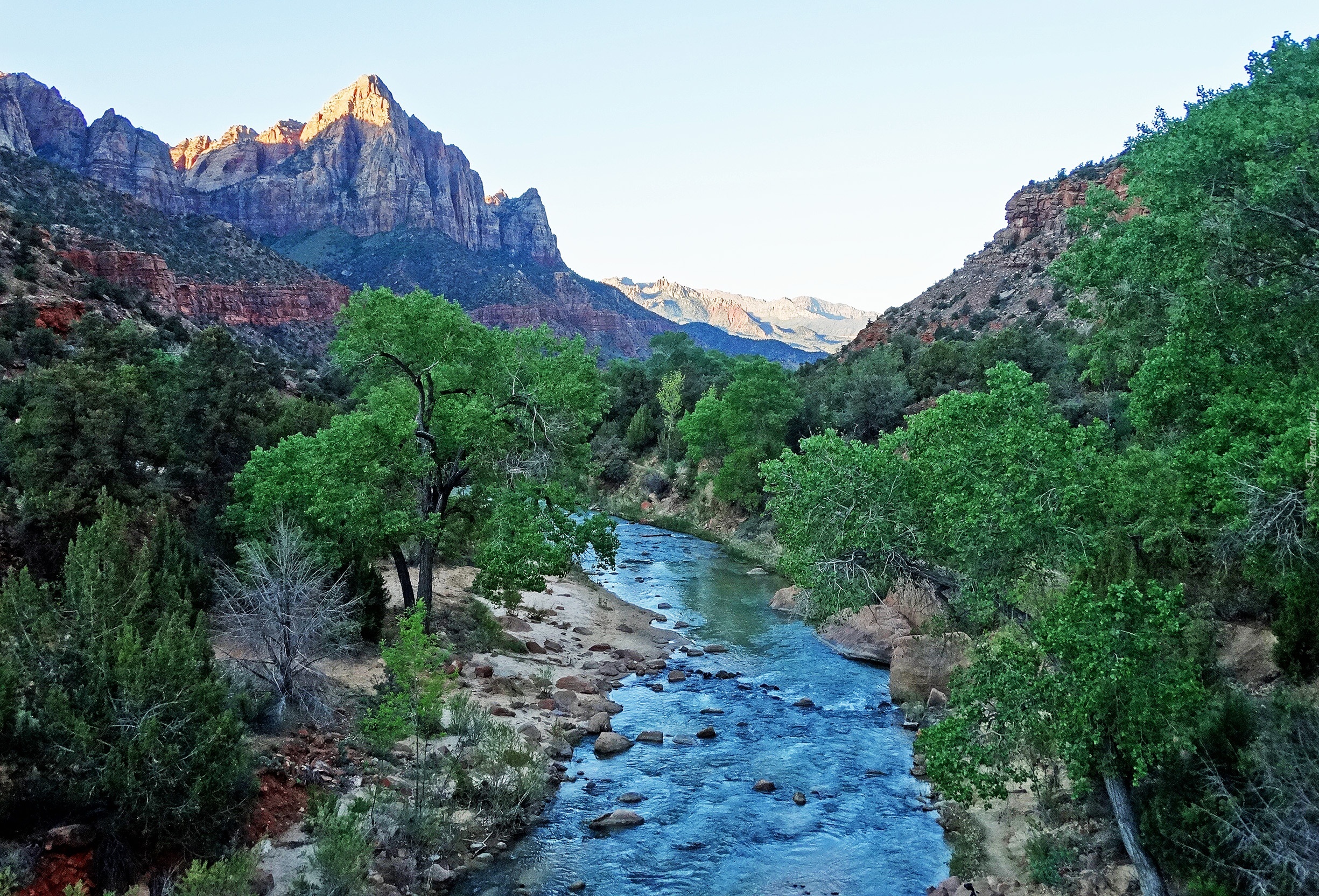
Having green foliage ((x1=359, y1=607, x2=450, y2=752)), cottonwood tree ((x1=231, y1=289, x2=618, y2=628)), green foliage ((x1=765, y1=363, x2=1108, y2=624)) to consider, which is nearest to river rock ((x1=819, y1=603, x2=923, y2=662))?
cottonwood tree ((x1=231, y1=289, x2=618, y2=628))

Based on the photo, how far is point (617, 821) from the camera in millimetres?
15648

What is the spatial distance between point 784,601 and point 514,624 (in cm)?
1080

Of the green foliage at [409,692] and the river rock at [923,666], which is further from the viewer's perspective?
the river rock at [923,666]

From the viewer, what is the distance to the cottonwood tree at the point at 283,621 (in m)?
16.2

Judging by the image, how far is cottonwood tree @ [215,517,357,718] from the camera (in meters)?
16.2

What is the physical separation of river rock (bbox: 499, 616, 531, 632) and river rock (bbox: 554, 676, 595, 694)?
4.27 meters

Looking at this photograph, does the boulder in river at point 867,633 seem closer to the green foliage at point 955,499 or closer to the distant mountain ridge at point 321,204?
the green foliage at point 955,499

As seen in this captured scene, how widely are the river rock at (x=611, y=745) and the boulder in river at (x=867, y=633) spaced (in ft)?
27.9

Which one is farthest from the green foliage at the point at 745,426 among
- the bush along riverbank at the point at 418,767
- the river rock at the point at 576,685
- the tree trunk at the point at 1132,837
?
the tree trunk at the point at 1132,837

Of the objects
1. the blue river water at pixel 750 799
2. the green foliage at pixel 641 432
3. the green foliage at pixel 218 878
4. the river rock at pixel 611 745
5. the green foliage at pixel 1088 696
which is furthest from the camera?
the green foliage at pixel 641 432

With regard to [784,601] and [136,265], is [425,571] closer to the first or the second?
[784,601]

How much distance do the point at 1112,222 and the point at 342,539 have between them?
18.5 metres

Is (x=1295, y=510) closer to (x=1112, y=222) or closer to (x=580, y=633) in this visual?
(x=1112, y=222)

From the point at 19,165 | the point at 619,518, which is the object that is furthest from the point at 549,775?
the point at 19,165
